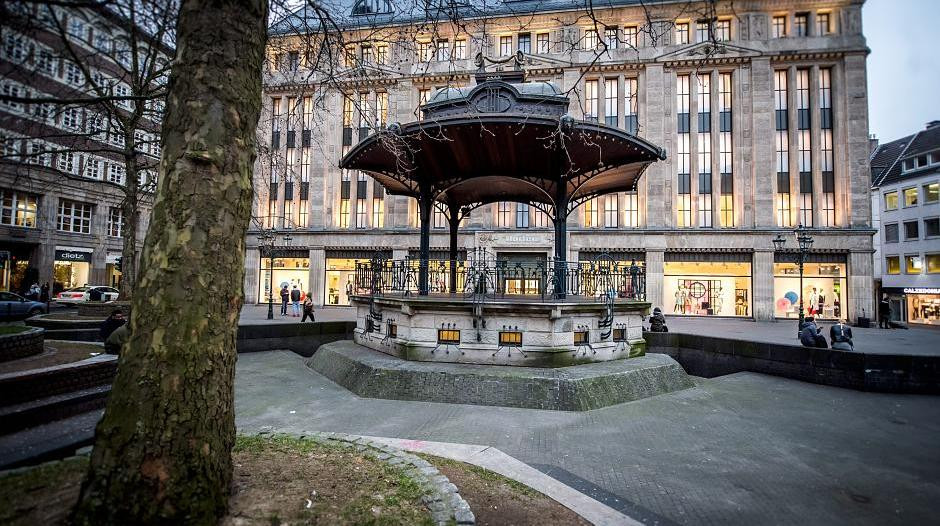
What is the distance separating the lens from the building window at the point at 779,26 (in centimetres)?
3026

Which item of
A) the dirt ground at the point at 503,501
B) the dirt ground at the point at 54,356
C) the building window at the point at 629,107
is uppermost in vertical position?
the building window at the point at 629,107

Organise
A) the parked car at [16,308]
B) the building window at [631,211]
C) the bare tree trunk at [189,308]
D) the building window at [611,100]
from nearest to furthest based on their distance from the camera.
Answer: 1. the bare tree trunk at [189,308]
2. the parked car at [16,308]
3. the building window at [631,211]
4. the building window at [611,100]

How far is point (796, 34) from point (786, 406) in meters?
31.3

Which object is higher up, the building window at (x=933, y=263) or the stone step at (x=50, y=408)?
the building window at (x=933, y=263)

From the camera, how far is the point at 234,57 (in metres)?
3.80

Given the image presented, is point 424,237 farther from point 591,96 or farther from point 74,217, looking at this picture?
point 74,217

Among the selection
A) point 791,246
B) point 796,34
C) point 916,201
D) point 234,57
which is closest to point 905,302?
point 916,201

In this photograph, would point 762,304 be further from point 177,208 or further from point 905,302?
point 177,208

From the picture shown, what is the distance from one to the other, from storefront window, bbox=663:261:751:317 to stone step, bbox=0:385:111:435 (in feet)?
99.7

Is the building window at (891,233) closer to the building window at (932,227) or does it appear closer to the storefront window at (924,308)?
the building window at (932,227)

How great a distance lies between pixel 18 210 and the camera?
2994 cm

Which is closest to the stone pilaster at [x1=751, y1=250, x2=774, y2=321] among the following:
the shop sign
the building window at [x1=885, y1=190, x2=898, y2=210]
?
the shop sign

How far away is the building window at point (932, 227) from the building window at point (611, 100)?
28018 millimetres

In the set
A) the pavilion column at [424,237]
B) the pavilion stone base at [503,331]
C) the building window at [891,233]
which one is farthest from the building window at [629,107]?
the building window at [891,233]
